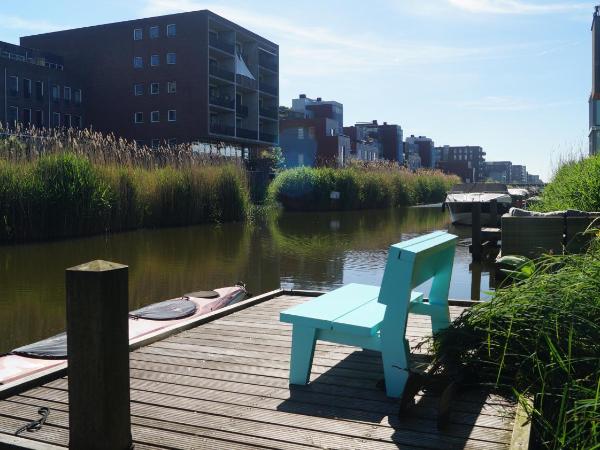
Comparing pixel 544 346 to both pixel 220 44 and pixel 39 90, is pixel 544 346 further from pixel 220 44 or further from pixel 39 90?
pixel 220 44

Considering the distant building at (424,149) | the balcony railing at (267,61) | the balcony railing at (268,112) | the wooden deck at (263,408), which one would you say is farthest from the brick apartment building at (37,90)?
the distant building at (424,149)

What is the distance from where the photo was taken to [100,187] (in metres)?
19.3

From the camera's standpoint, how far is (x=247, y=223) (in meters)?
25.3

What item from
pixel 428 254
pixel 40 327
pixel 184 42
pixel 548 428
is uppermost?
pixel 184 42

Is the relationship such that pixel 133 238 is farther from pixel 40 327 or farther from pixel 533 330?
pixel 533 330

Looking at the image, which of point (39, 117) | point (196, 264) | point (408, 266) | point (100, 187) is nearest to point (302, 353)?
point (408, 266)

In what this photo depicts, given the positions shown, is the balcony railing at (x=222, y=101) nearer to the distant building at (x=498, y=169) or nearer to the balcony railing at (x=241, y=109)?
the balcony railing at (x=241, y=109)

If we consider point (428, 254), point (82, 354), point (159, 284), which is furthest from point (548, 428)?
point (159, 284)

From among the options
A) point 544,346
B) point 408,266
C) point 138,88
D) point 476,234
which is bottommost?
point 476,234

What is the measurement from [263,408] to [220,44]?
48558 millimetres

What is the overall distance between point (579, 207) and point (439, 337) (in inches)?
378

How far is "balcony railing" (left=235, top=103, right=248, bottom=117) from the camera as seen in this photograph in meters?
53.1

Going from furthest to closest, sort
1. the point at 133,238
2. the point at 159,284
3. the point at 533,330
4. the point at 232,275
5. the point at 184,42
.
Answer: the point at 184,42
the point at 133,238
the point at 232,275
the point at 159,284
the point at 533,330

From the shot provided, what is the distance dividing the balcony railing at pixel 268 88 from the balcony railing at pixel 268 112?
1.38 meters
